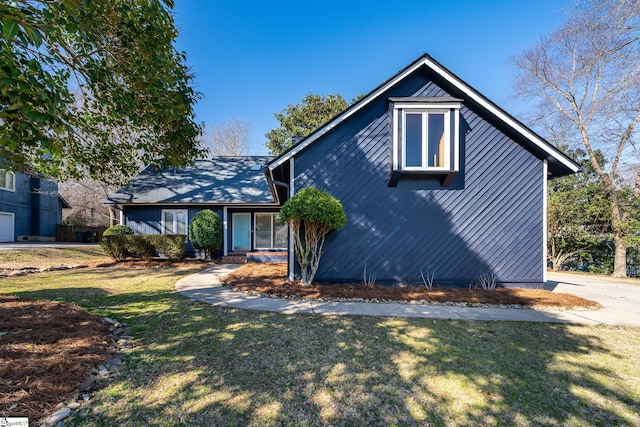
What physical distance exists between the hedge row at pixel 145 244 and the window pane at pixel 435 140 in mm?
10459

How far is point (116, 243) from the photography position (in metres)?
11.6

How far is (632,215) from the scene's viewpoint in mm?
11953

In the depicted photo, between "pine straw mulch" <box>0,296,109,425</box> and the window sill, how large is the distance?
6.51m

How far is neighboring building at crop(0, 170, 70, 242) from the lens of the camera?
66.7 feet

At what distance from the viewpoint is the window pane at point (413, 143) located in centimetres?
727

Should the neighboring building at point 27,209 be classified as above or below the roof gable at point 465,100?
below

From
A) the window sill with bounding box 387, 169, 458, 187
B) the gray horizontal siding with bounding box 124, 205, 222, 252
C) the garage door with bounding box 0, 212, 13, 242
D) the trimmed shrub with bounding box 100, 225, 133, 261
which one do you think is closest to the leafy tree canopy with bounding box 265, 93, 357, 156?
the gray horizontal siding with bounding box 124, 205, 222, 252

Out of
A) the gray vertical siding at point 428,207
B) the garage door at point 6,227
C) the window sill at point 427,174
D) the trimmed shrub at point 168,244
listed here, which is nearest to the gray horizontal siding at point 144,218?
the trimmed shrub at point 168,244

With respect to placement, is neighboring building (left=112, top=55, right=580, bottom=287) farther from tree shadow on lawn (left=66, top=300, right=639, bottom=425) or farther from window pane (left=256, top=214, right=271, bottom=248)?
window pane (left=256, top=214, right=271, bottom=248)

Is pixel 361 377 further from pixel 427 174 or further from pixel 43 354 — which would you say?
pixel 427 174

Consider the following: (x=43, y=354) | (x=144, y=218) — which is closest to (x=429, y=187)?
(x=43, y=354)

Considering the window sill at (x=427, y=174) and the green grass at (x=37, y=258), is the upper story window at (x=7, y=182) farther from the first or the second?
the window sill at (x=427, y=174)

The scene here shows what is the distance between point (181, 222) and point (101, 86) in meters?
9.39

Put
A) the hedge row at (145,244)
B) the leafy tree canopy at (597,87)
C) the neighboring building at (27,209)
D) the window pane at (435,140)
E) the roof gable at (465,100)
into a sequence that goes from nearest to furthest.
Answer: the roof gable at (465,100) → the window pane at (435,140) → the leafy tree canopy at (597,87) → the hedge row at (145,244) → the neighboring building at (27,209)
